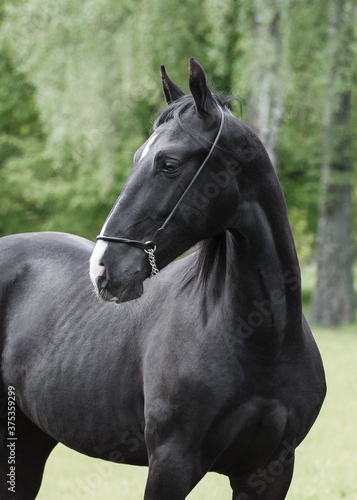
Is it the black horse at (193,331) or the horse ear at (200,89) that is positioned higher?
the horse ear at (200,89)

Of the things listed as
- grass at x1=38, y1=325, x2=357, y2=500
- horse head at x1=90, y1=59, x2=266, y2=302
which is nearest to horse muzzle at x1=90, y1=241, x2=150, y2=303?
horse head at x1=90, y1=59, x2=266, y2=302

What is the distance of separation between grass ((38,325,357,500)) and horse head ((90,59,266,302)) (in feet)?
10.6

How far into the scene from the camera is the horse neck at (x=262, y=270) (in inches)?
97.7

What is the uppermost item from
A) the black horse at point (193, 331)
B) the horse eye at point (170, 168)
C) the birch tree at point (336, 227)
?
the horse eye at point (170, 168)

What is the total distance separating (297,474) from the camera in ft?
19.3

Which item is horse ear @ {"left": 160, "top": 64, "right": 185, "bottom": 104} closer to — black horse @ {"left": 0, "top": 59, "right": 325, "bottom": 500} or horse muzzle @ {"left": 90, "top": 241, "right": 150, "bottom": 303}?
black horse @ {"left": 0, "top": 59, "right": 325, "bottom": 500}

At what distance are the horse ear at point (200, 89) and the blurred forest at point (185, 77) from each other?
8.78 meters

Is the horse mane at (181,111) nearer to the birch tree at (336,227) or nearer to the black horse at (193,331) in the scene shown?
the black horse at (193,331)

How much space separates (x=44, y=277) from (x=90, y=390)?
30.2 inches

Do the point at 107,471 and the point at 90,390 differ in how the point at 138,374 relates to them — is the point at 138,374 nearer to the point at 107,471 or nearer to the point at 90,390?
the point at 90,390

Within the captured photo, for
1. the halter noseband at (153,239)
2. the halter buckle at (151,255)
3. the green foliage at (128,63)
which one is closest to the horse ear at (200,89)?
the halter noseband at (153,239)

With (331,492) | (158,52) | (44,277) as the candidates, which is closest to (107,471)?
(331,492)
